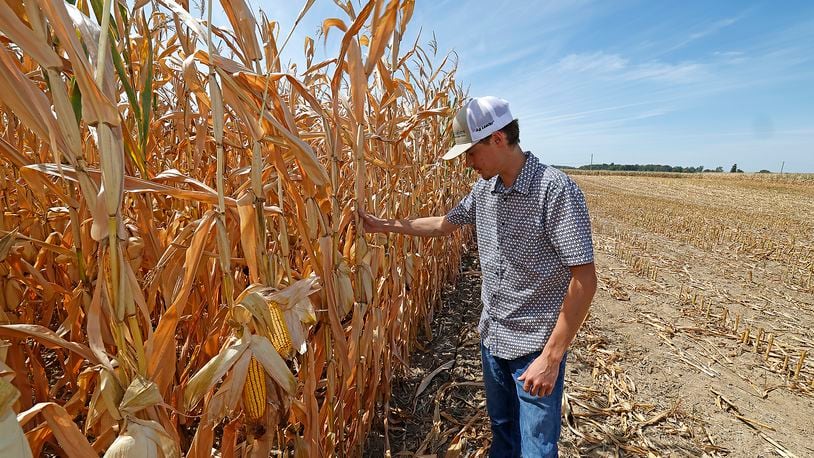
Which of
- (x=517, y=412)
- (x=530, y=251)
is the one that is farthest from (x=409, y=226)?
(x=517, y=412)

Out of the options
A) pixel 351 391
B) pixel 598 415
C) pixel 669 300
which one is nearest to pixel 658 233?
pixel 669 300

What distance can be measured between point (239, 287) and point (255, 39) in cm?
86

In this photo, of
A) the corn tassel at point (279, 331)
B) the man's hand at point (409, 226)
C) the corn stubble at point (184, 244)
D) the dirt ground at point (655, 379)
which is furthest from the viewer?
the dirt ground at point (655, 379)

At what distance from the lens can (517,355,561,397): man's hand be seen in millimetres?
1520

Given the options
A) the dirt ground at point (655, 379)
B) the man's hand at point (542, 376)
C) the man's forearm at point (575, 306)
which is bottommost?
the dirt ground at point (655, 379)

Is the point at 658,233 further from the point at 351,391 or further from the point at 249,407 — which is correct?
the point at 249,407

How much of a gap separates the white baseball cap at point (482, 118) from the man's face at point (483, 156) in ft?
0.10

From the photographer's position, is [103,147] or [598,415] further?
[598,415]

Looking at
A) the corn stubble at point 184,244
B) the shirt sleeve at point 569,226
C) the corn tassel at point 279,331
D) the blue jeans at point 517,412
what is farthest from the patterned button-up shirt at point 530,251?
the corn tassel at point 279,331

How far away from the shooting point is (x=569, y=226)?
147 centimetres

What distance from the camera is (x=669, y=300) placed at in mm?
4703

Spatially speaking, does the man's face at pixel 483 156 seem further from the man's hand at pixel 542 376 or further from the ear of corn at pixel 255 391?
the ear of corn at pixel 255 391

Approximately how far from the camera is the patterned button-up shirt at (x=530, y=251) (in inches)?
58.7

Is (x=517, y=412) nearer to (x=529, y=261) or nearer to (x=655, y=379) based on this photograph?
(x=529, y=261)
